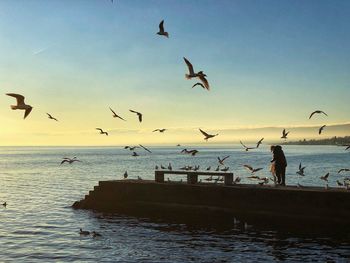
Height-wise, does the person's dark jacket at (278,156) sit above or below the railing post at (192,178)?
above

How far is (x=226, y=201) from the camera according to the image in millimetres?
26375

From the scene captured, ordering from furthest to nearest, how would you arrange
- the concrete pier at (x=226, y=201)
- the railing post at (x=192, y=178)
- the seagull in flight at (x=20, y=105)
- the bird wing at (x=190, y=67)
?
the railing post at (x=192, y=178), the concrete pier at (x=226, y=201), the bird wing at (x=190, y=67), the seagull in flight at (x=20, y=105)

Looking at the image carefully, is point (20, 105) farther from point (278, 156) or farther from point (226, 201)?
point (278, 156)

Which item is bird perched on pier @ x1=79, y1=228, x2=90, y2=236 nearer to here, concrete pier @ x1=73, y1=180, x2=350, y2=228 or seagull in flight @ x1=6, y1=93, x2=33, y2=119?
concrete pier @ x1=73, y1=180, x2=350, y2=228

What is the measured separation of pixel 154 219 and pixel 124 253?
7282 millimetres

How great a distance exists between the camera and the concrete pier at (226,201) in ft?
77.2

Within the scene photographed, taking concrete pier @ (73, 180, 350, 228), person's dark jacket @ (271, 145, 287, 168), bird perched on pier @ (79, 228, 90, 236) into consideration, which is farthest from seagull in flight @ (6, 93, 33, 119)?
person's dark jacket @ (271, 145, 287, 168)

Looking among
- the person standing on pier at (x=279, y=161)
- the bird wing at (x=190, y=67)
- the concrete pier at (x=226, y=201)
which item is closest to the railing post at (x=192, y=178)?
the concrete pier at (x=226, y=201)

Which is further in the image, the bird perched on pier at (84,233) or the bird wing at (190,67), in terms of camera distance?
the bird perched on pier at (84,233)

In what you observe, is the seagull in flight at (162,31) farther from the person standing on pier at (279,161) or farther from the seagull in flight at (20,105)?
the person standing on pier at (279,161)

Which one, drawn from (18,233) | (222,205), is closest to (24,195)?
(18,233)

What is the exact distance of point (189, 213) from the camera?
89.8 feet

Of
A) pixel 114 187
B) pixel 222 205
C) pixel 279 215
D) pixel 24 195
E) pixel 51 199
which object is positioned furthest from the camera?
pixel 24 195

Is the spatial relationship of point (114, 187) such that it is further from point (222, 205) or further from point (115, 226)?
point (222, 205)
